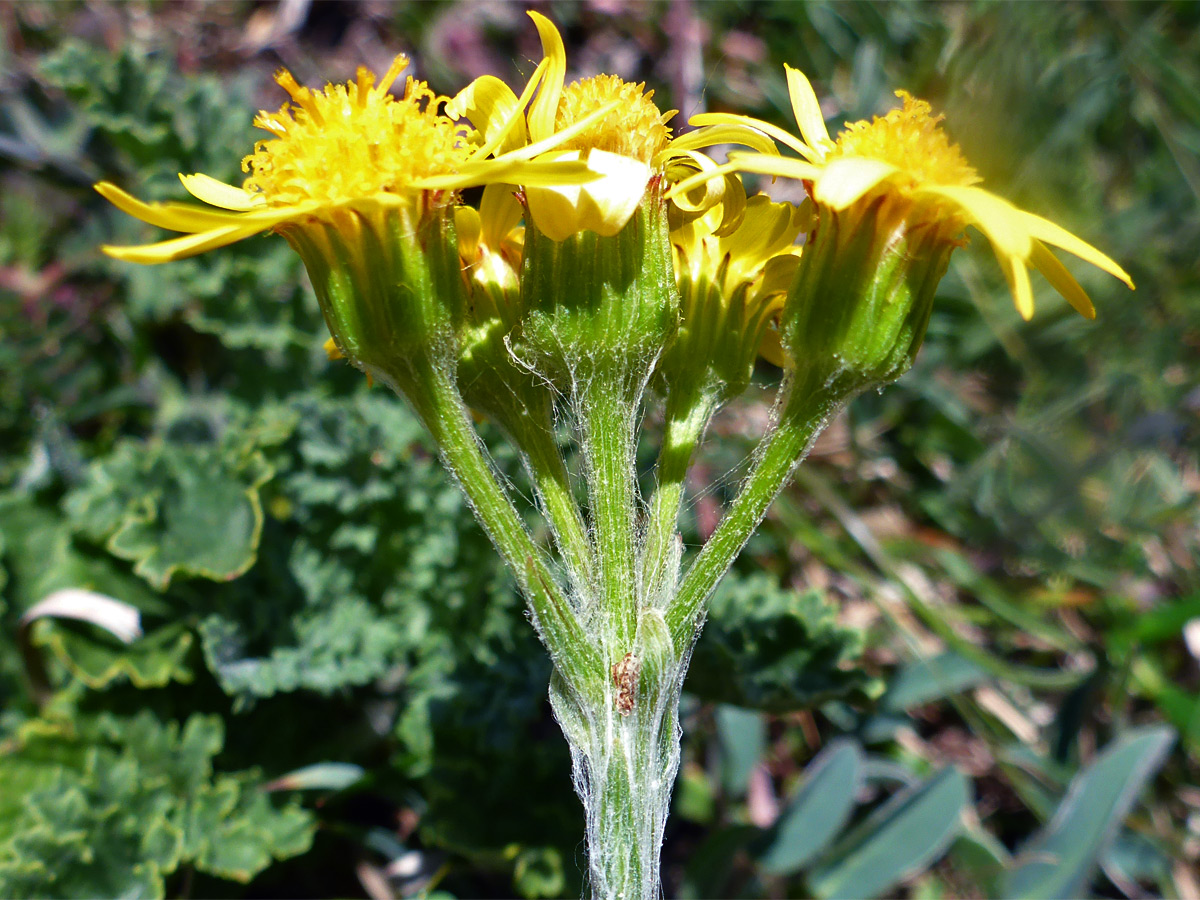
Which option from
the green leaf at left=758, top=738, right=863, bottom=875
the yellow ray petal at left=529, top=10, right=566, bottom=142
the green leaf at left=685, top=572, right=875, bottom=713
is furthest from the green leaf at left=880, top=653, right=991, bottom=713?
the yellow ray petal at left=529, top=10, right=566, bottom=142

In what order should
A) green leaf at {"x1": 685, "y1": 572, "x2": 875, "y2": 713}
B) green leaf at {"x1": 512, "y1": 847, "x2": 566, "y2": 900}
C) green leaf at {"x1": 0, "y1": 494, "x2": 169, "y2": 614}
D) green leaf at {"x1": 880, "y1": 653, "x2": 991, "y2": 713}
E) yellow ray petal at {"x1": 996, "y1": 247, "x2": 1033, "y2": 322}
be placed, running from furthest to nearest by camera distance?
green leaf at {"x1": 880, "y1": 653, "x2": 991, "y2": 713}, green leaf at {"x1": 0, "y1": 494, "x2": 169, "y2": 614}, green leaf at {"x1": 512, "y1": 847, "x2": 566, "y2": 900}, green leaf at {"x1": 685, "y1": 572, "x2": 875, "y2": 713}, yellow ray petal at {"x1": 996, "y1": 247, "x2": 1033, "y2": 322}

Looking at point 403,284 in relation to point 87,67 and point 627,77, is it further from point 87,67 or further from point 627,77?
point 627,77

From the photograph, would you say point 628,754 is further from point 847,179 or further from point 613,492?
point 847,179

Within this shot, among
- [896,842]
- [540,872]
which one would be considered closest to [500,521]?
[540,872]

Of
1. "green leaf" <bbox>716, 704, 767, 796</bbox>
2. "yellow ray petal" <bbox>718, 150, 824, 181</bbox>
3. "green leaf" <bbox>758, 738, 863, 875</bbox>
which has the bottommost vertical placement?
"green leaf" <bbox>758, 738, 863, 875</bbox>

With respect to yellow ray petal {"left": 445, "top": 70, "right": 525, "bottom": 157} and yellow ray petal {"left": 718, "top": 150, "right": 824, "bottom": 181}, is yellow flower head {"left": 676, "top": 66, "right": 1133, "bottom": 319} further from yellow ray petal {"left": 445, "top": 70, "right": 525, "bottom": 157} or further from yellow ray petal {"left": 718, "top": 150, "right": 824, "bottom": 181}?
yellow ray petal {"left": 445, "top": 70, "right": 525, "bottom": 157}
